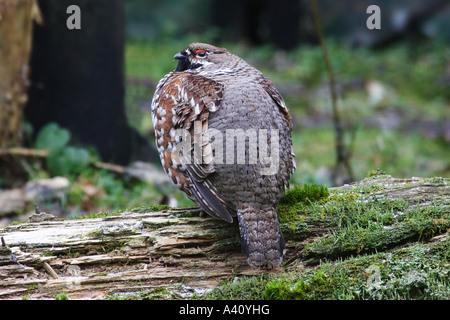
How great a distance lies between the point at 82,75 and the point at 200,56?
9.66ft

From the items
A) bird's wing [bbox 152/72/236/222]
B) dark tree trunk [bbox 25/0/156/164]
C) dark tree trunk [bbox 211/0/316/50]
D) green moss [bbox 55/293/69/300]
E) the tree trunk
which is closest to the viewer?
green moss [bbox 55/293/69/300]

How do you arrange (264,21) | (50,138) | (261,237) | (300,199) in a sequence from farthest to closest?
1. (264,21)
2. (50,138)
3. (300,199)
4. (261,237)

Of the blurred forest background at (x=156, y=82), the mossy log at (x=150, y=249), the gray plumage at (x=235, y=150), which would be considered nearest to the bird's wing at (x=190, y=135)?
the gray plumage at (x=235, y=150)

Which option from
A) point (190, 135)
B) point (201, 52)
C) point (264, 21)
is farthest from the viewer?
point (264, 21)

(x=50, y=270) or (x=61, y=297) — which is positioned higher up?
(x=50, y=270)

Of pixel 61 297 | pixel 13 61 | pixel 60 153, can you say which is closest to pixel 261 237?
pixel 61 297

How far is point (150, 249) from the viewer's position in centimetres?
443

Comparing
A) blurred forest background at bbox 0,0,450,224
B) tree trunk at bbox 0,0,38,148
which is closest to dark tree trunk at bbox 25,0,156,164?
blurred forest background at bbox 0,0,450,224

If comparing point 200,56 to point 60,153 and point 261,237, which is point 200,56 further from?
point 60,153

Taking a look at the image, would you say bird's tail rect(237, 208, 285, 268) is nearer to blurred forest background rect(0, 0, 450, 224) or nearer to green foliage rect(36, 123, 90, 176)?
blurred forest background rect(0, 0, 450, 224)

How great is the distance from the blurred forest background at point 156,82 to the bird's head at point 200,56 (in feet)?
6.50

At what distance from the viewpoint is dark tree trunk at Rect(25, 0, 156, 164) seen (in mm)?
7797

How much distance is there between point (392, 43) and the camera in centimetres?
1552

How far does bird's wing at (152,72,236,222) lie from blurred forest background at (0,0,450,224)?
1.84 m
